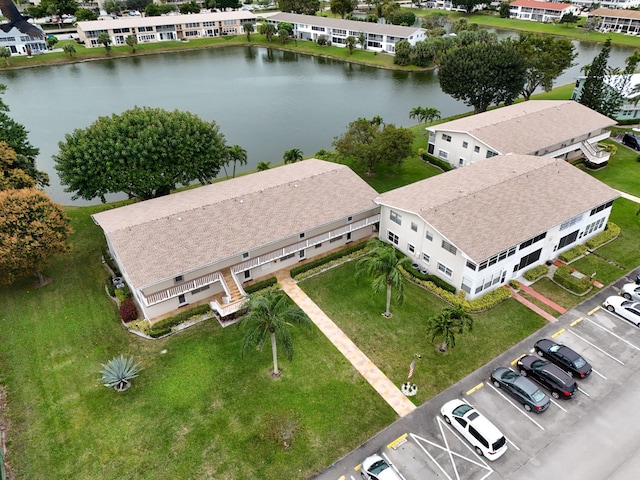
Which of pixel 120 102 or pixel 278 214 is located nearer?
pixel 278 214

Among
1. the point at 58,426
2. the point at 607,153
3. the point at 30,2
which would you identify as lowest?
the point at 58,426

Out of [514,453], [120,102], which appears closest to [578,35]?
[120,102]

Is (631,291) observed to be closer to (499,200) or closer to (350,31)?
(499,200)

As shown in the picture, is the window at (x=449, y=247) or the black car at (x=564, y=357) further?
the window at (x=449, y=247)

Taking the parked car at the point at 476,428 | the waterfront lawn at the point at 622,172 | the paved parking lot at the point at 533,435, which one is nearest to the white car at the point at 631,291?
the paved parking lot at the point at 533,435

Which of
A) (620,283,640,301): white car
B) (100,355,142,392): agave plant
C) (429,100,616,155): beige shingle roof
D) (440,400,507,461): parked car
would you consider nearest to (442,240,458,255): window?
(440,400,507,461): parked car

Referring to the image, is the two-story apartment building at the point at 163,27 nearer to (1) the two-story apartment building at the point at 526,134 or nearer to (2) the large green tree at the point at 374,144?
(2) the large green tree at the point at 374,144

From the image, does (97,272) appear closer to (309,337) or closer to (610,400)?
(309,337)
